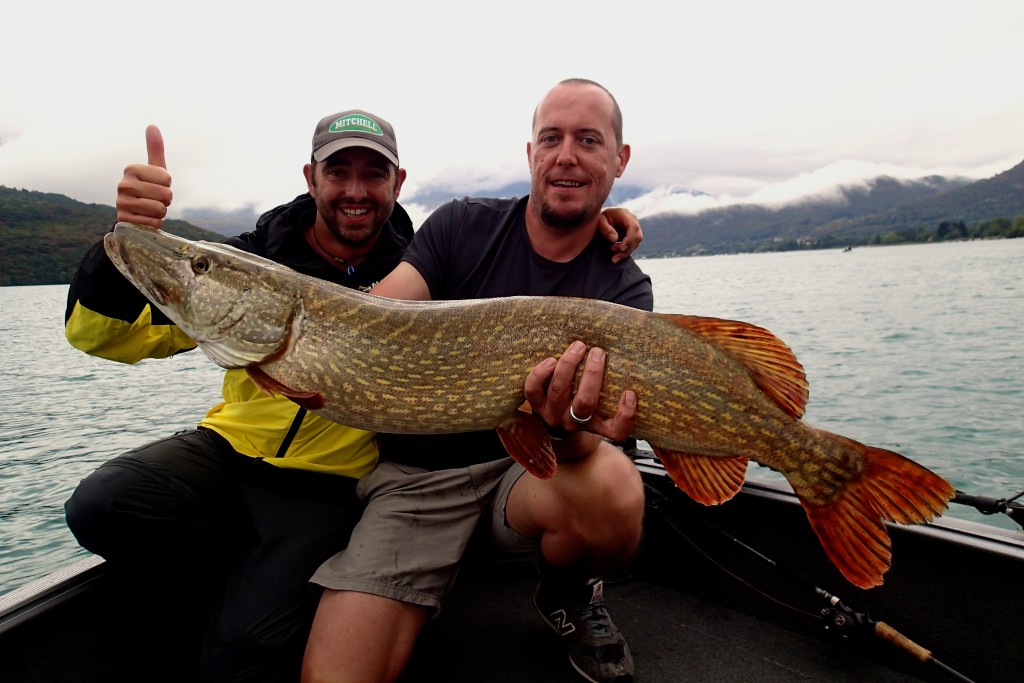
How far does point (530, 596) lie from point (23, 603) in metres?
2.02

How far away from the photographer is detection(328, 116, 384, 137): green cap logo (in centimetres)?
314

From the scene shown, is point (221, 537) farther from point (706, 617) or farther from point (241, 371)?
point (706, 617)

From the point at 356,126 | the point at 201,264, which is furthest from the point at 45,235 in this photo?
the point at 201,264

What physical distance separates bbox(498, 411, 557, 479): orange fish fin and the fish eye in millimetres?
1226

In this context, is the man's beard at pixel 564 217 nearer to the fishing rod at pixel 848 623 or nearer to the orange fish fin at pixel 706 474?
the orange fish fin at pixel 706 474

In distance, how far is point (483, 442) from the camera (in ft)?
9.07

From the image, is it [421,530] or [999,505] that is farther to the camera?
[421,530]

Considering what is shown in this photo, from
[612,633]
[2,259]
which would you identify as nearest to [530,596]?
[612,633]

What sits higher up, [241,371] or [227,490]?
[241,371]

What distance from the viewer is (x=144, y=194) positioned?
229 centimetres

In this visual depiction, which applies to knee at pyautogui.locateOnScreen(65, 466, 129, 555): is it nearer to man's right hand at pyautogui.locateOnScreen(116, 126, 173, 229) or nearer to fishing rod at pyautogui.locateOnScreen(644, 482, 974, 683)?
man's right hand at pyautogui.locateOnScreen(116, 126, 173, 229)

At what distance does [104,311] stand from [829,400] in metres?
11.4

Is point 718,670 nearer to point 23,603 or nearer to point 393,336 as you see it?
point 393,336

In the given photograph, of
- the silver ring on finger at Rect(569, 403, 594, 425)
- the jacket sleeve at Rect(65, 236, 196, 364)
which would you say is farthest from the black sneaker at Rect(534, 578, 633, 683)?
the jacket sleeve at Rect(65, 236, 196, 364)
